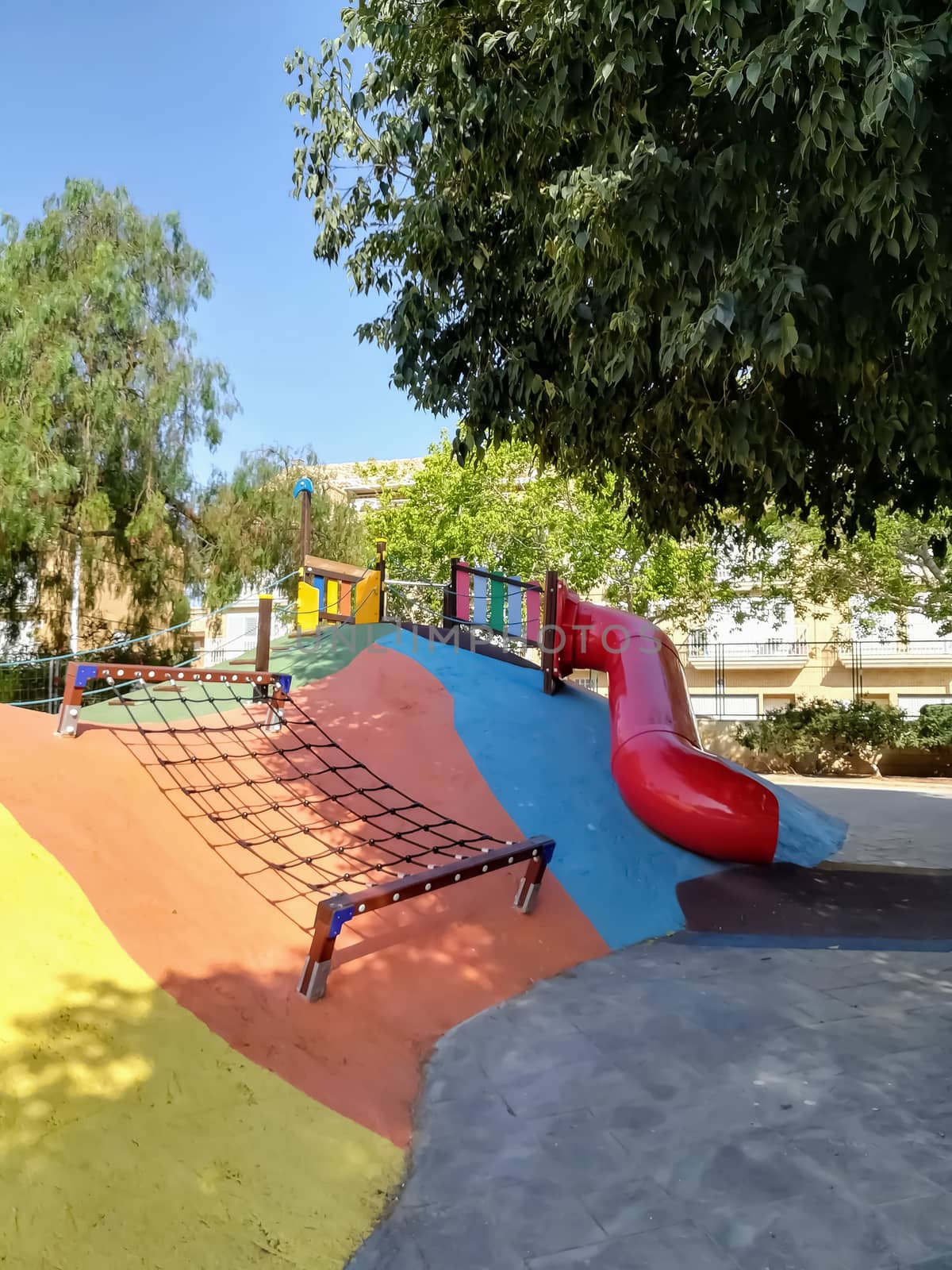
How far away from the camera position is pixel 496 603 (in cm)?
1018

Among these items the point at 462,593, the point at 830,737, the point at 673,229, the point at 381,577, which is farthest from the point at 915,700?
the point at 673,229

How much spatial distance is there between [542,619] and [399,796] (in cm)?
261

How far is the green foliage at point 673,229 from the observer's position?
11.4 ft

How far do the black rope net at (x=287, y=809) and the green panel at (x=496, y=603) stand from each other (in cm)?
312

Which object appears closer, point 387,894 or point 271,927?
point 387,894

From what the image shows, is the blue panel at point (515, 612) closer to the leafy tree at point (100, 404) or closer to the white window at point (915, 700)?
the leafy tree at point (100, 404)

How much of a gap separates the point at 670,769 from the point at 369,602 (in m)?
4.77

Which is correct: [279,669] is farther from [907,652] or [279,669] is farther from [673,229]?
[907,652]

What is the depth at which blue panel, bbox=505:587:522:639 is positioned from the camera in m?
10.5

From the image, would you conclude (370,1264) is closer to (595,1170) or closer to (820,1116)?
(595,1170)

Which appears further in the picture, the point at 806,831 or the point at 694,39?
the point at 806,831

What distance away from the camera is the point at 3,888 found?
3.82 m

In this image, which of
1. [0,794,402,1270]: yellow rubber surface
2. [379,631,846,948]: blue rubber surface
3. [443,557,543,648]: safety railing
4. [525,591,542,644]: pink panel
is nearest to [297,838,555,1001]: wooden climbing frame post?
[0,794,402,1270]: yellow rubber surface

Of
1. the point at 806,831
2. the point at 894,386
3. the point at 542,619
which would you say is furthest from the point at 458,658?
the point at 894,386
